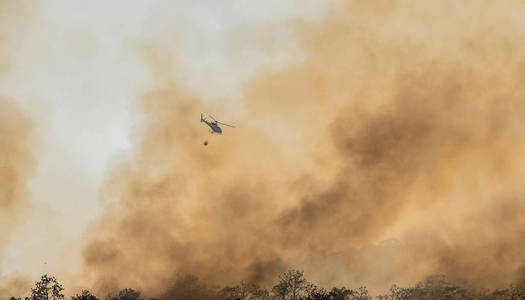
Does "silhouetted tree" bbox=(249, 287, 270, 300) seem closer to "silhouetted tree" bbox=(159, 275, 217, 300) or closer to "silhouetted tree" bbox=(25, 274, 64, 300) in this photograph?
"silhouetted tree" bbox=(159, 275, 217, 300)

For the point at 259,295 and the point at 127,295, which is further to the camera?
the point at 127,295

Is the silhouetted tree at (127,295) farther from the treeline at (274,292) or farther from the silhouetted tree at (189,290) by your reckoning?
the silhouetted tree at (189,290)

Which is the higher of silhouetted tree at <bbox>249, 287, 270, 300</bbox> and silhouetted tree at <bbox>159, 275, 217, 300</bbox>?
silhouetted tree at <bbox>159, 275, 217, 300</bbox>

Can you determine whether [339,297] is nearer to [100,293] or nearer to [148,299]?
[148,299]

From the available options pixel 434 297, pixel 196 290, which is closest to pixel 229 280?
pixel 196 290

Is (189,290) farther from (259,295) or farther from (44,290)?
(44,290)

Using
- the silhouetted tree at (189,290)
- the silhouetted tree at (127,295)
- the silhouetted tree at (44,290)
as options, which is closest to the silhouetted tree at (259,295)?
the silhouetted tree at (189,290)

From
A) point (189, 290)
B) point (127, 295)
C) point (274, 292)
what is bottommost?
point (274, 292)

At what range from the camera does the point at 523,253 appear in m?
187

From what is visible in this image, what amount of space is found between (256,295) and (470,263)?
100 meters

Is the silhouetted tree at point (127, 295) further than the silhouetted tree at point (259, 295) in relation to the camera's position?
Yes

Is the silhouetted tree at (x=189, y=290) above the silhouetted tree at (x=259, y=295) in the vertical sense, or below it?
above

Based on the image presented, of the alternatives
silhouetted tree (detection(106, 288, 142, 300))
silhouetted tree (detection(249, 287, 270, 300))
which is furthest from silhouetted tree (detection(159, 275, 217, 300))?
silhouetted tree (detection(249, 287, 270, 300))

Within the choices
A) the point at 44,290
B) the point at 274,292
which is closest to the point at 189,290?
the point at 274,292
